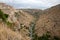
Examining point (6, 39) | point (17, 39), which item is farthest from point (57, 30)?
point (6, 39)

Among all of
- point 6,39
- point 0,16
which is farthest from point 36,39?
point 6,39

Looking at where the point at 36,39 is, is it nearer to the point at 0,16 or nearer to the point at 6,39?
the point at 0,16

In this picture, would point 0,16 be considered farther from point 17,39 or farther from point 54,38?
point 54,38

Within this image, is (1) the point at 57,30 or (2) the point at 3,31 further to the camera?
(1) the point at 57,30

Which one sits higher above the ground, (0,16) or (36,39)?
(0,16)

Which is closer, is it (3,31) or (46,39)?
(3,31)

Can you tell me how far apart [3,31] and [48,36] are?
15230mm

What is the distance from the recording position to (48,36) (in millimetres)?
36000

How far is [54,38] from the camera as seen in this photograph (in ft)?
113

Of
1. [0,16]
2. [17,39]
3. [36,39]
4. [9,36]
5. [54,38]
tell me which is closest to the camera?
[9,36]

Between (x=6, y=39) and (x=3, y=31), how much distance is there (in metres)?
1.46

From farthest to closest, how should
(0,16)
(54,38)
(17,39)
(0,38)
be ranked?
(54,38) → (0,16) → (17,39) → (0,38)

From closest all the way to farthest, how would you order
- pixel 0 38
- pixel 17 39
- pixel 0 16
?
1. pixel 0 38
2. pixel 17 39
3. pixel 0 16

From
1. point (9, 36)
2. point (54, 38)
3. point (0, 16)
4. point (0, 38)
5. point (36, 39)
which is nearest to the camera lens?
point (0, 38)
